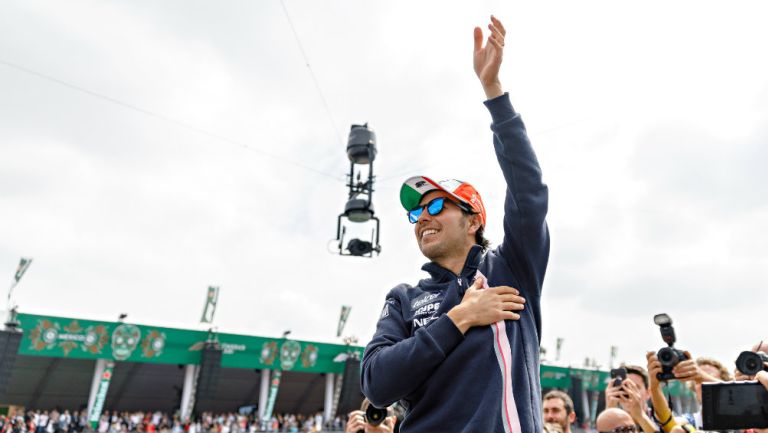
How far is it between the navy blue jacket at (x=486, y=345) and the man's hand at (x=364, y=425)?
3.20ft

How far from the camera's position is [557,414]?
4.02 metres

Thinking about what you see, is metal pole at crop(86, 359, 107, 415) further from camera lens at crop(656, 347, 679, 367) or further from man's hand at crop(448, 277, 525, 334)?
man's hand at crop(448, 277, 525, 334)

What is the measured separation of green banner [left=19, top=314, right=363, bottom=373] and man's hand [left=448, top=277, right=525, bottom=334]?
23.3 meters

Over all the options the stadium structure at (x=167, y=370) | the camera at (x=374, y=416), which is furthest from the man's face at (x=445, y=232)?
the stadium structure at (x=167, y=370)

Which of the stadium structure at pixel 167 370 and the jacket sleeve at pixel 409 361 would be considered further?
the stadium structure at pixel 167 370

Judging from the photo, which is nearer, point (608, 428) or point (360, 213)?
point (608, 428)

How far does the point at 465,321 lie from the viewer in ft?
5.20

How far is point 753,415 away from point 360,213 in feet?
20.4

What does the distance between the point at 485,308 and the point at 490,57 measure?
2.83 feet

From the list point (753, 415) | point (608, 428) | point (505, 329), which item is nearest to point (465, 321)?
point (505, 329)

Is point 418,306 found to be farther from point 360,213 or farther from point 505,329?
point 360,213

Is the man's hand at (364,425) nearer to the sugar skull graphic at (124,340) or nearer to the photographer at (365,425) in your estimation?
the photographer at (365,425)

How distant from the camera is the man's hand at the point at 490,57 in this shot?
1.81m

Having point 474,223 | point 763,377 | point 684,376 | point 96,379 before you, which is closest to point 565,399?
point 684,376
